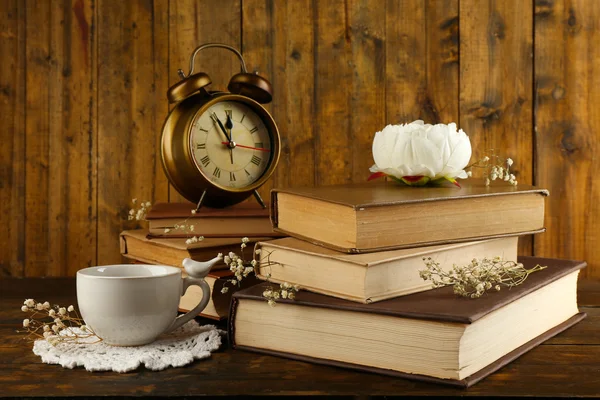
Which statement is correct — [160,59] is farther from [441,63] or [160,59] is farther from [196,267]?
[196,267]

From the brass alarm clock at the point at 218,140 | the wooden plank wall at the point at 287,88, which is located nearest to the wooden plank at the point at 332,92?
the wooden plank wall at the point at 287,88

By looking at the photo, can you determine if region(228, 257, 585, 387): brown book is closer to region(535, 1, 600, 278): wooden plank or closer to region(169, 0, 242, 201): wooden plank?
region(535, 1, 600, 278): wooden plank

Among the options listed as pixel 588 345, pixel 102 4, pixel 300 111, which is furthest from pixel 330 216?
pixel 102 4

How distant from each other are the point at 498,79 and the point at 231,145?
794mm

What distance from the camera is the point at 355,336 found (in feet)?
3.24

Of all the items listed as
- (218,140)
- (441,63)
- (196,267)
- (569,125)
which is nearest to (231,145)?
(218,140)

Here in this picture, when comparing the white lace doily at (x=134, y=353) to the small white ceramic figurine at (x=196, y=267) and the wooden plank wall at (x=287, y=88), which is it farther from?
the wooden plank wall at (x=287, y=88)

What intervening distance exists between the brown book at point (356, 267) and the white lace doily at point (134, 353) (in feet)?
0.50

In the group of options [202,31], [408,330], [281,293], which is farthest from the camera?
[202,31]

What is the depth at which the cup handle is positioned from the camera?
1.09 metres

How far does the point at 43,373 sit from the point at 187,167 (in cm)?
52

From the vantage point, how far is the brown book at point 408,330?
924 mm

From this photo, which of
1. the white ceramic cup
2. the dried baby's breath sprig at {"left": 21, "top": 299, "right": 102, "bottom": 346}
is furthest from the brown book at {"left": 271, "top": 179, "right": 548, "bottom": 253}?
the dried baby's breath sprig at {"left": 21, "top": 299, "right": 102, "bottom": 346}

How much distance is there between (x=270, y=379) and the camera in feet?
3.11
